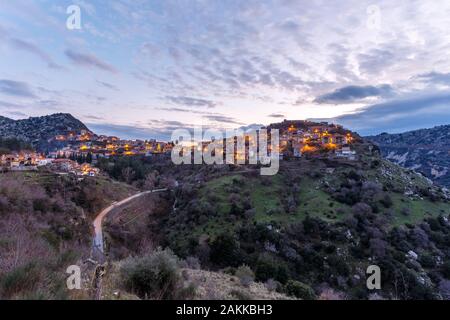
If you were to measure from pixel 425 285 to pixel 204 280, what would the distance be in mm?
21634

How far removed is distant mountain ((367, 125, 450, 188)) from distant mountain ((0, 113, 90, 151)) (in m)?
111

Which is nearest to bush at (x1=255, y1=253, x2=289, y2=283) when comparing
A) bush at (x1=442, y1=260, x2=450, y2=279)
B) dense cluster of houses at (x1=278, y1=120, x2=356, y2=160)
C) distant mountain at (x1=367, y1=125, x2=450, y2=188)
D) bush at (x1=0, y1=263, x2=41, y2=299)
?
bush at (x1=0, y1=263, x2=41, y2=299)

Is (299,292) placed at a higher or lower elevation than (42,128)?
lower

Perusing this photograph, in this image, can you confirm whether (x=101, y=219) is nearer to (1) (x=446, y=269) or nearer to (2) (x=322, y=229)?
(2) (x=322, y=229)

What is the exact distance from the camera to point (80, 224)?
81.6 ft

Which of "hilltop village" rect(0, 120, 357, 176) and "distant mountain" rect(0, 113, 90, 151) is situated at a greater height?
"distant mountain" rect(0, 113, 90, 151)

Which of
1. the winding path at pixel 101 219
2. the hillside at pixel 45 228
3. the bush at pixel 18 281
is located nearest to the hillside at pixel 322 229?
the winding path at pixel 101 219

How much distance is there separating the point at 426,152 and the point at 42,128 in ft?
466

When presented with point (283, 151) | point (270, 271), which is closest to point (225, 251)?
point (270, 271)

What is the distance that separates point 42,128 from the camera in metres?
116

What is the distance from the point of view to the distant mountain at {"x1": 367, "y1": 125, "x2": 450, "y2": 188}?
71.9m

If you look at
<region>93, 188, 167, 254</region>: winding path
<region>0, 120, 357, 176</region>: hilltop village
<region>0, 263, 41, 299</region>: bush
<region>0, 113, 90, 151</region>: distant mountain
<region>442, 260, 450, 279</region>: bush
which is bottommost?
<region>442, 260, 450, 279</region>: bush

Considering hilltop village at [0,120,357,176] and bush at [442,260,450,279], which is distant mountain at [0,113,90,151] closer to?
hilltop village at [0,120,357,176]

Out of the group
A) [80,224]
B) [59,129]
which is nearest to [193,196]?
[80,224]
